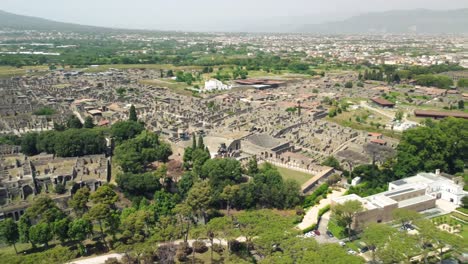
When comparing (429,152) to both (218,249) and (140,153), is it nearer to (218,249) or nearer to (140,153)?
(218,249)

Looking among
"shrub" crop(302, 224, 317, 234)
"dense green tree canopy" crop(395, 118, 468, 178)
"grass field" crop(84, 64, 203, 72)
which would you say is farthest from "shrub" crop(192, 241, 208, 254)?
"grass field" crop(84, 64, 203, 72)

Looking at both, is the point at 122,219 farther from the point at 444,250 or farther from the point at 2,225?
the point at 444,250

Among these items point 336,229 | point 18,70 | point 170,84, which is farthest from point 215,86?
point 336,229

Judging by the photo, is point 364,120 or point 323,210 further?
point 364,120

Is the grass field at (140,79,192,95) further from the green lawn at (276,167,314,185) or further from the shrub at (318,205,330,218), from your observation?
the shrub at (318,205,330,218)

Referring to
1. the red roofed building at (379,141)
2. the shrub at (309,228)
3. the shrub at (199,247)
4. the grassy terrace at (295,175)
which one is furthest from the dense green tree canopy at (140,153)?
the red roofed building at (379,141)

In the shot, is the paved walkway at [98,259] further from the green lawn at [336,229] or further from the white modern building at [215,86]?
the white modern building at [215,86]

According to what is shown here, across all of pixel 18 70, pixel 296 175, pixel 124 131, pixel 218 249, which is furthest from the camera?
pixel 18 70

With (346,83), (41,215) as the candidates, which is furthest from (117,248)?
(346,83)

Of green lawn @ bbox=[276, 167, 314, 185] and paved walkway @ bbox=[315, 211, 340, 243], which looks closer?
paved walkway @ bbox=[315, 211, 340, 243]
